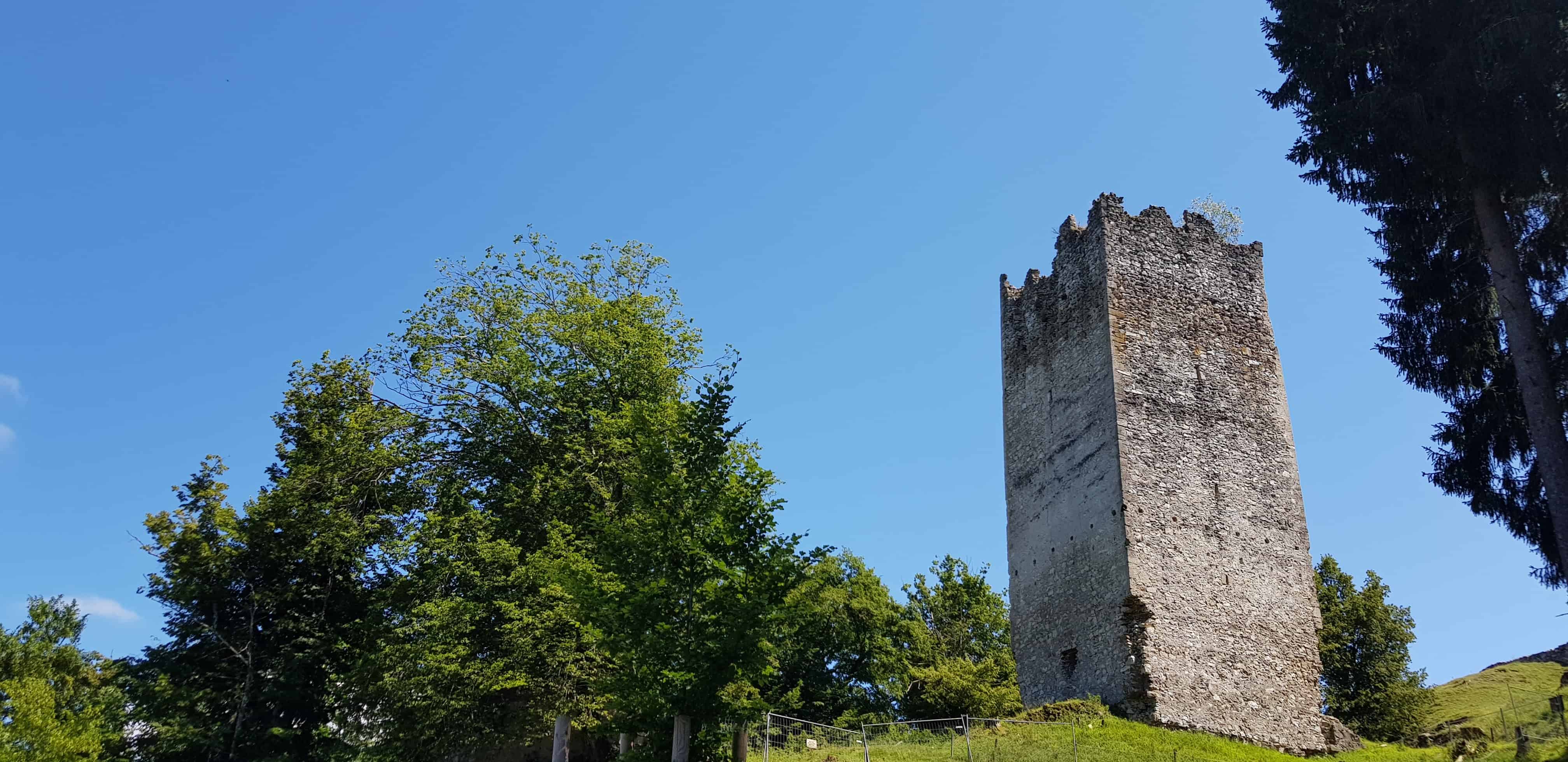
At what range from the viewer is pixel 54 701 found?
21.9 meters

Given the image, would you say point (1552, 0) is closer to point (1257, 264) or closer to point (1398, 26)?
point (1398, 26)

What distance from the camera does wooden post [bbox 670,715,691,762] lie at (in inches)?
552

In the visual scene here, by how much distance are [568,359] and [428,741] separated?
27.2 feet

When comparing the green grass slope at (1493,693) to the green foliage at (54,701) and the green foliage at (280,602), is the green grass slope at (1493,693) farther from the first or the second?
the green foliage at (54,701)

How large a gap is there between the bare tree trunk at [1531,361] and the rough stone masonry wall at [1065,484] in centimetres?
656

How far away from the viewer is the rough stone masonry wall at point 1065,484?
20.5 m

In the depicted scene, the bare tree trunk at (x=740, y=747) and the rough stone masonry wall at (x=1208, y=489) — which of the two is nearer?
the bare tree trunk at (x=740, y=747)

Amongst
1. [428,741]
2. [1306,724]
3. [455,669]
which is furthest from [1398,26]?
[428,741]

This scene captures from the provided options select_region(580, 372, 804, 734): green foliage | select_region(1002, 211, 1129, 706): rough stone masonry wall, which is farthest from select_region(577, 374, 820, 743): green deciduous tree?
select_region(1002, 211, 1129, 706): rough stone masonry wall

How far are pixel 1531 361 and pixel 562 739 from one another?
16.2 m

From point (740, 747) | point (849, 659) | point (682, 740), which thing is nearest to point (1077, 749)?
point (740, 747)

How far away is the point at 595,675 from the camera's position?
19172 millimetres

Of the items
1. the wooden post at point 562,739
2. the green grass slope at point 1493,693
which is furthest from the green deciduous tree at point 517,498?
the green grass slope at point 1493,693

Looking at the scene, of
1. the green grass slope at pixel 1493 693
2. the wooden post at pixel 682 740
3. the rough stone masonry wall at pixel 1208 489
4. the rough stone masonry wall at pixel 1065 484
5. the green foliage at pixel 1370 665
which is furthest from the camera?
the green foliage at pixel 1370 665
